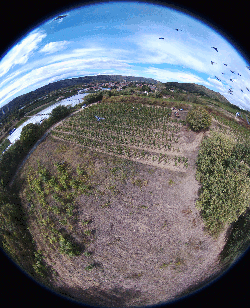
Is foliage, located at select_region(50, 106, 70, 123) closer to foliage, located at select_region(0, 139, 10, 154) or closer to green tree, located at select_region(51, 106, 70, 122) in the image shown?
green tree, located at select_region(51, 106, 70, 122)

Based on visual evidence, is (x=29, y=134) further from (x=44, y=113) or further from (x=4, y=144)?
(x=44, y=113)

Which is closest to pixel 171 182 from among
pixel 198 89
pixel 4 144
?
pixel 198 89

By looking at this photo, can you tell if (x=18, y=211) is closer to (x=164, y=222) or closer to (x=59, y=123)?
(x=59, y=123)

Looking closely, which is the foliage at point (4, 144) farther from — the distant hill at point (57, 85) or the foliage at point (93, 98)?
the foliage at point (93, 98)

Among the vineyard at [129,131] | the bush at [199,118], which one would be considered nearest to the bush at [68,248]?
the vineyard at [129,131]

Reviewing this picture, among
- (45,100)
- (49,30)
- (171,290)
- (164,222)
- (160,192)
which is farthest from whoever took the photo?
(160,192)

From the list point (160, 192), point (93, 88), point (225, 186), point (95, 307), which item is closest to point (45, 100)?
point (93, 88)

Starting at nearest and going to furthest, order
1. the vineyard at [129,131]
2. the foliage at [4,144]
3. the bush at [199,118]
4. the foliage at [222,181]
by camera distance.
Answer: the foliage at [4,144] → the foliage at [222,181] → the bush at [199,118] → the vineyard at [129,131]
